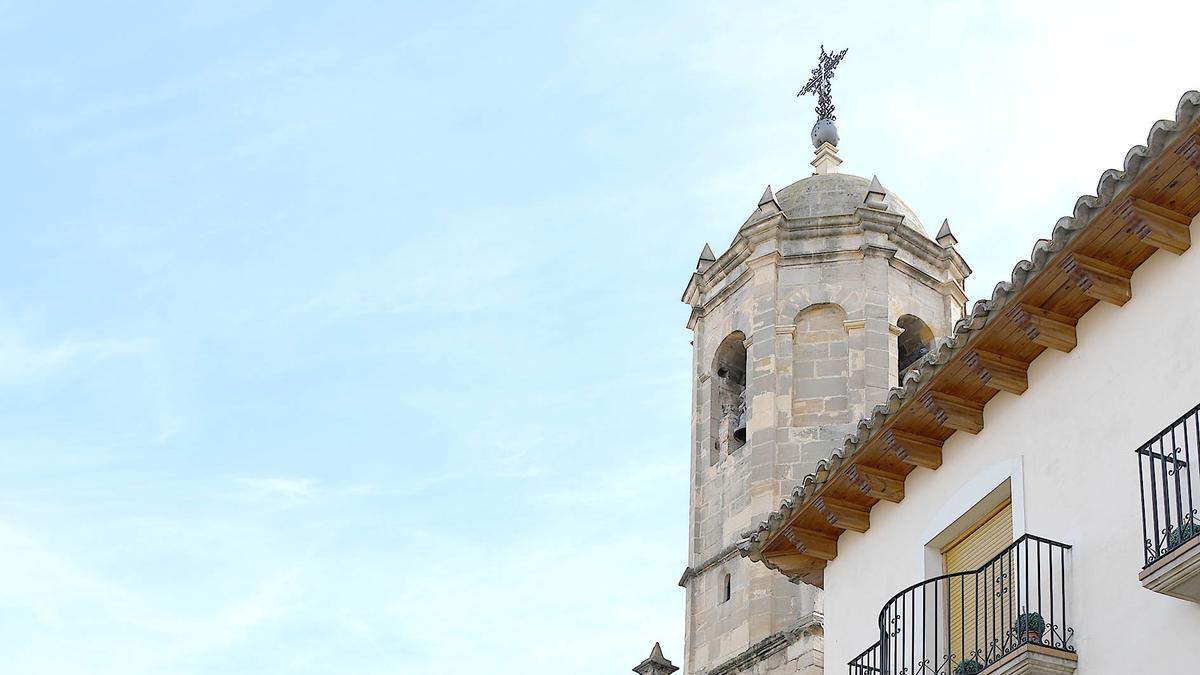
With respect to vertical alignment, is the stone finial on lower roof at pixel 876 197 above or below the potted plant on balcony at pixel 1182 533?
above

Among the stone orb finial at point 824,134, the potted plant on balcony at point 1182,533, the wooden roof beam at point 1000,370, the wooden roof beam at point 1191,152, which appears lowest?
the potted plant on balcony at point 1182,533

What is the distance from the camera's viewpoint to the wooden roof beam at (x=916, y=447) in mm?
12703

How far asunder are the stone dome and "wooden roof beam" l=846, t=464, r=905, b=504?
1479cm

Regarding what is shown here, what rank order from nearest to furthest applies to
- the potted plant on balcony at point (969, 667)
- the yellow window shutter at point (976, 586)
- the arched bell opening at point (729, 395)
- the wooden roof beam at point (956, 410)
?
the potted plant on balcony at point (969, 667)
the yellow window shutter at point (976, 586)
the wooden roof beam at point (956, 410)
the arched bell opening at point (729, 395)

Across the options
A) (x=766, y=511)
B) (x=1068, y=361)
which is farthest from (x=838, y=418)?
(x=1068, y=361)

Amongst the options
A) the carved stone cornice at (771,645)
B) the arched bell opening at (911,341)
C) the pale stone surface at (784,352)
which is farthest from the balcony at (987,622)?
the arched bell opening at (911,341)

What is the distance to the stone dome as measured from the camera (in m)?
28.0

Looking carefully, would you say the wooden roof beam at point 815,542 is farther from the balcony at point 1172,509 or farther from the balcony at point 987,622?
the balcony at point 1172,509

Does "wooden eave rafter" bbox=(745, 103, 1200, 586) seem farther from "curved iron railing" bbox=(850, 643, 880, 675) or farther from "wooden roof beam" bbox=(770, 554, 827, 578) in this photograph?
"curved iron railing" bbox=(850, 643, 880, 675)

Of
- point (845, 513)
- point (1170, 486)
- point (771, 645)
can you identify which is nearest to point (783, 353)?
point (771, 645)

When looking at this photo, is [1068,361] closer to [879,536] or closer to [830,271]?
[879,536]

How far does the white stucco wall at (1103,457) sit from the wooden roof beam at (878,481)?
0.52 metres

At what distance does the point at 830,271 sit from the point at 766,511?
3.77 metres

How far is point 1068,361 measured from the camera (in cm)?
1147
